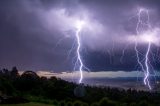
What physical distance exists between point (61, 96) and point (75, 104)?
9853mm

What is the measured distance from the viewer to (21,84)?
35.8 meters

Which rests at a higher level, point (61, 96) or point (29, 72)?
point (29, 72)

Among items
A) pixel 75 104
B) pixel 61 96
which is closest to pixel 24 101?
pixel 75 104

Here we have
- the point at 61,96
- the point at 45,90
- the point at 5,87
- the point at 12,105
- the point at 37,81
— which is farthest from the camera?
the point at 37,81

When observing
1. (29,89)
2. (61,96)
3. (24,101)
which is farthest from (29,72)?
(24,101)

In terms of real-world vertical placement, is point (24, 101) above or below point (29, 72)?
below

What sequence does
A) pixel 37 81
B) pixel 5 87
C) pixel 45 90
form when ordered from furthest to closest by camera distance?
pixel 37 81, pixel 45 90, pixel 5 87

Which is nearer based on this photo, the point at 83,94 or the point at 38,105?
the point at 38,105

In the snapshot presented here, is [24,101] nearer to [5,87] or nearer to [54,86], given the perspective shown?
[5,87]

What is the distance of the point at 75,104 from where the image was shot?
22.0 meters

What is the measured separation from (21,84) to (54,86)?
10.8 feet

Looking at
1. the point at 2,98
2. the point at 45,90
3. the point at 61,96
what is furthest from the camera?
the point at 45,90

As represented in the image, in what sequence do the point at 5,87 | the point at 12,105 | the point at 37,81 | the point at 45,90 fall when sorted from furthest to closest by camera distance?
1. the point at 37,81
2. the point at 45,90
3. the point at 5,87
4. the point at 12,105

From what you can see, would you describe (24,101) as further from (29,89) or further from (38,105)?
(29,89)
